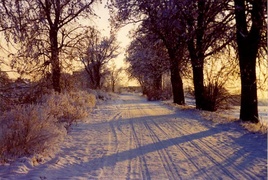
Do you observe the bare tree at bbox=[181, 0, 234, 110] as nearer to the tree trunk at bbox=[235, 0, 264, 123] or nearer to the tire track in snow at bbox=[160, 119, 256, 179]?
the tree trunk at bbox=[235, 0, 264, 123]

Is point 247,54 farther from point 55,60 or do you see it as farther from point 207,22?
point 55,60

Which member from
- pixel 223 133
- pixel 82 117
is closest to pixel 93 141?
pixel 223 133

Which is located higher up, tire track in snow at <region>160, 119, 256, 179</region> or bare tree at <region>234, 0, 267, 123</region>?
bare tree at <region>234, 0, 267, 123</region>

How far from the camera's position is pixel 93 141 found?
8.91 metres

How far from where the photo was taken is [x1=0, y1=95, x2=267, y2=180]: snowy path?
571cm

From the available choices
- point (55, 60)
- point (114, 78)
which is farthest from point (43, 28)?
point (114, 78)

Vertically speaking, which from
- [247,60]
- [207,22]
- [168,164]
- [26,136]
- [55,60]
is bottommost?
[168,164]

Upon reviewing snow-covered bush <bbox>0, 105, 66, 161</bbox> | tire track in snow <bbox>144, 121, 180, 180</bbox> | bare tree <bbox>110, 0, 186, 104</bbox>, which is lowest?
tire track in snow <bbox>144, 121, 180, 180</bbox>

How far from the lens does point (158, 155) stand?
7.09 meters

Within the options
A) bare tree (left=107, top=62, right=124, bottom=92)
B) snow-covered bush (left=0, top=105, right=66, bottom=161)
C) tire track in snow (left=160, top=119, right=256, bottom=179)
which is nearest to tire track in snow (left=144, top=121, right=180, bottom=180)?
tire track in snow (left=160, top=119, right=256, bottom=179)

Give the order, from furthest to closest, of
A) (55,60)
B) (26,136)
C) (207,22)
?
(55,60)
(207,22)
(26,136)

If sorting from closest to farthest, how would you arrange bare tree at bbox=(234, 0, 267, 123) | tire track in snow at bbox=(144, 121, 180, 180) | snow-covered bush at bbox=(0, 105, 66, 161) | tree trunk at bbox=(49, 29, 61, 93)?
tire track in snow at bbox=(144, 121, 180, 180) → snow-covered bush at bbox=(0, 105, 66, 161) → bare tree at bbox=(234, 0, 267, 123) → tree trunk at bbox=(49, 29, 61, 93)

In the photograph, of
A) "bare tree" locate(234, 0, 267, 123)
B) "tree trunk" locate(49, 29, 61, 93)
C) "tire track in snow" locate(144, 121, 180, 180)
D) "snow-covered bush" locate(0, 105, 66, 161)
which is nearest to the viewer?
"tire track in snow" locate(144, 121, 180, 180)

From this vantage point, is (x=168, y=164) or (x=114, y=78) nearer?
(x=168, y=164)
